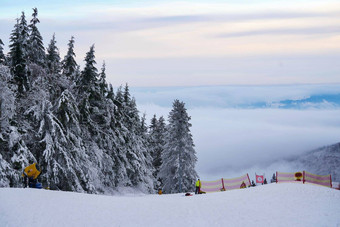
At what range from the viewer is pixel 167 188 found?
1927 inches

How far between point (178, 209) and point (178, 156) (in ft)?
89.3

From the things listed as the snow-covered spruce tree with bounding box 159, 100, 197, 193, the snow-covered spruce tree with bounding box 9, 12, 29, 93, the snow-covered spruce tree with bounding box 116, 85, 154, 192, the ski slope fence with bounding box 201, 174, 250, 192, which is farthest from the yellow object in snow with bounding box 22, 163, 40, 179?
the snow-covered spruce tree with bounding box 159, 100, 197, 193

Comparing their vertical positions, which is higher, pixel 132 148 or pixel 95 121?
pixel 95 121

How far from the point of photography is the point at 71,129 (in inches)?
1199

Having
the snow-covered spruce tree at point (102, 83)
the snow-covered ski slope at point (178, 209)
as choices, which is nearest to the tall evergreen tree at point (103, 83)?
the snow-covered spruce tree at point (102, 83)

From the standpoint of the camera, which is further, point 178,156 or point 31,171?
point 178,156

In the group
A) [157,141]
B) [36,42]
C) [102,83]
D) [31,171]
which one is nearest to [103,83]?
[102,83]

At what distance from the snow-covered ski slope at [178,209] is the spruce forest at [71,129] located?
17.8 feet

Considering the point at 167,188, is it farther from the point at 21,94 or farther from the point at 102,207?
the point at 102,207

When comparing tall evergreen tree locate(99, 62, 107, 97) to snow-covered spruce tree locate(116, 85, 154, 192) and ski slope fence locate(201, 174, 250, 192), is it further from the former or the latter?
ski slope fence locate(201, 174, 250, 192)

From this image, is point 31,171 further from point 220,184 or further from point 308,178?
point 308,178

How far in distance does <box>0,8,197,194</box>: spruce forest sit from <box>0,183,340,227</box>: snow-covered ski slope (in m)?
5.43

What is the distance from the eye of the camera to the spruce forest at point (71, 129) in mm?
25250

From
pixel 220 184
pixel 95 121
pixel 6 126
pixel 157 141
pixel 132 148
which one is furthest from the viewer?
pixel 157 141
